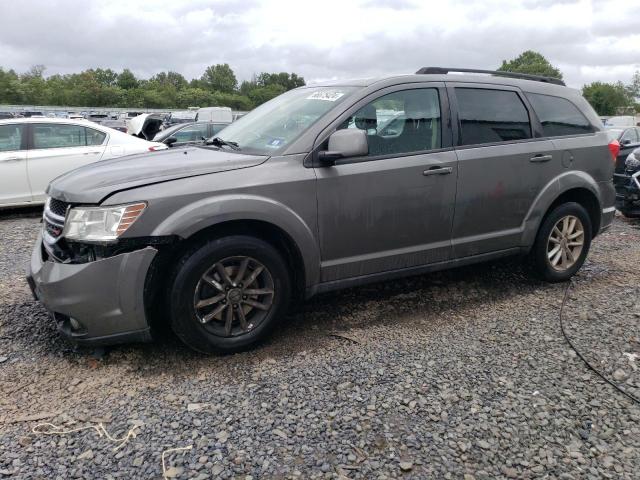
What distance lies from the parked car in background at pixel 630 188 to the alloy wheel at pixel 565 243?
11.6ft

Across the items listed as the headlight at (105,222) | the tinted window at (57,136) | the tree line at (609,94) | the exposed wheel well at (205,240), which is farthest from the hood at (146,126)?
the tree line at (609,94)

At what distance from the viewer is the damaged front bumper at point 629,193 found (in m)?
7.72

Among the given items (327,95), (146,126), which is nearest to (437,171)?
(327,95)

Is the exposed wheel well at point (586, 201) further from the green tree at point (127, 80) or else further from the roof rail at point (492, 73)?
the green tree at point (127, 80)

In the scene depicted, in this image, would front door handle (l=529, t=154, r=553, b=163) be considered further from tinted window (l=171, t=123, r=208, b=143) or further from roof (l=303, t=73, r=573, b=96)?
tinted window (l=171, t=123, r=208, b=143)

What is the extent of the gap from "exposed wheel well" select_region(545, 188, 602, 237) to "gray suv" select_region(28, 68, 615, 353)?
2cm

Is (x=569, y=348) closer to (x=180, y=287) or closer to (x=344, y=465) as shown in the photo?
(x=344, y=465)

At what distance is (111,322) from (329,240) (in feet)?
4.76

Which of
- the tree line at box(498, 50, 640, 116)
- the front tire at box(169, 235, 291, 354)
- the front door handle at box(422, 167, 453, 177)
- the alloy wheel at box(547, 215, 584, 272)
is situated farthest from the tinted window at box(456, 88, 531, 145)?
the tree line at box(498, 50, 640, 116)

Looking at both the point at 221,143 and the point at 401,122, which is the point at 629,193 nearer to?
the point at 401,122

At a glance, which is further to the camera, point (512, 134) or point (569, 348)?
point (512, 134)

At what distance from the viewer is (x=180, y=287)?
10.4 feet

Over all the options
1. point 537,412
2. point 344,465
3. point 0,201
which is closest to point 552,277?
point 537,412

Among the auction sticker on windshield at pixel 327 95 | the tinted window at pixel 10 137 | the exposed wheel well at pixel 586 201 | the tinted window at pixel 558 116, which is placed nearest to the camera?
the auction sticker on windshield at pixel 327 95
